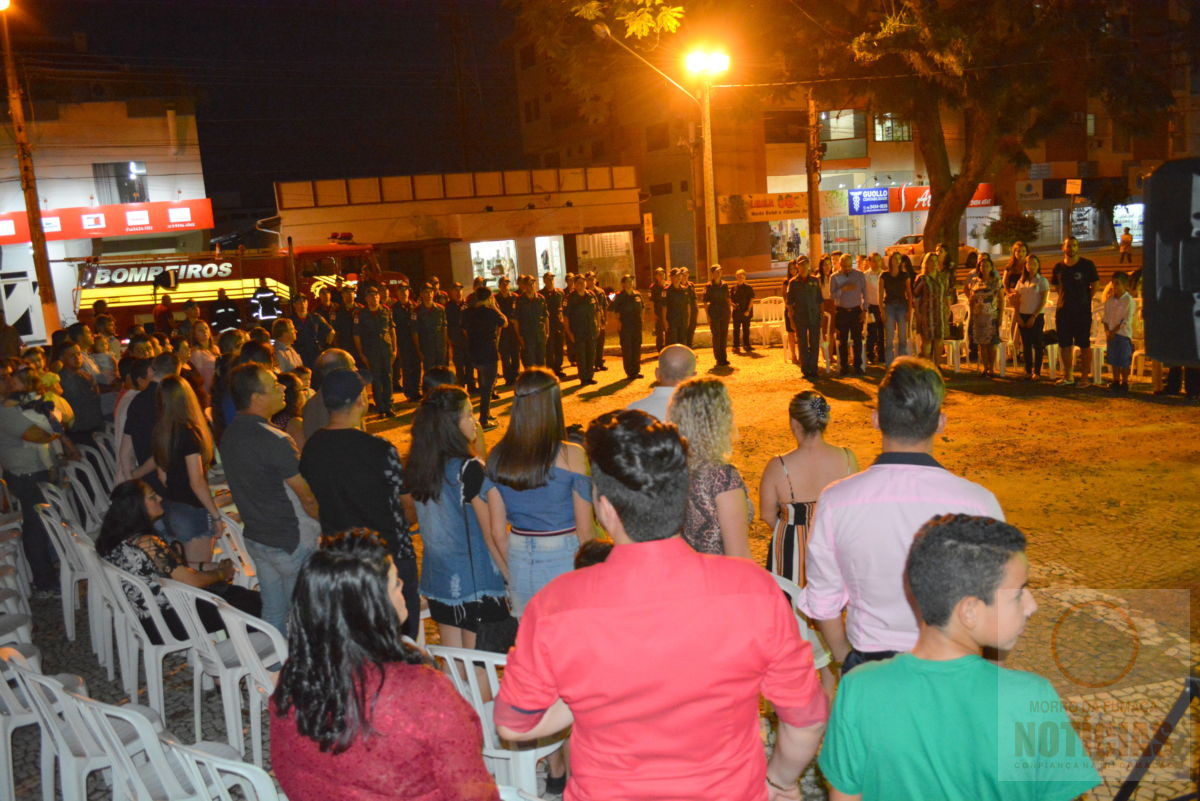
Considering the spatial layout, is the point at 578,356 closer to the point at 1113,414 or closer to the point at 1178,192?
the point at 1113,414

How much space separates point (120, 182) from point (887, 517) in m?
29.8

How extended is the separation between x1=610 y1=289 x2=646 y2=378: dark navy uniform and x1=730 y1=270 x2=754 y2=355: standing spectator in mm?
2287

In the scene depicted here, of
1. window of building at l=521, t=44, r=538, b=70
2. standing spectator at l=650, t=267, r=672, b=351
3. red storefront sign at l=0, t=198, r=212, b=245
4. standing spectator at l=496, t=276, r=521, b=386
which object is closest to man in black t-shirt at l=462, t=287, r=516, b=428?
standing spectator at l=496, t=276, r=521, b=386

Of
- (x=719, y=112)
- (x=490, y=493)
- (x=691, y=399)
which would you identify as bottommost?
(x=490, y=493)

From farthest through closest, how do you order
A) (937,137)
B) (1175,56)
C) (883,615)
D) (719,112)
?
1. (1175,56)
2. (719,112)
3. (937,137)
4. (883,615)

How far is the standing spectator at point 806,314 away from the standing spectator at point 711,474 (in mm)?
Answer: 9662

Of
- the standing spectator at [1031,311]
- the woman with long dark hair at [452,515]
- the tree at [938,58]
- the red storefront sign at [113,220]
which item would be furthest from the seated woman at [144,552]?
the red storefront sign at [113,220]

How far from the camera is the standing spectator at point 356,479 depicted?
4082 mm

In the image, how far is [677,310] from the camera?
50.4 ft

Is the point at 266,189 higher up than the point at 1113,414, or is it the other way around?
the point at 266,189

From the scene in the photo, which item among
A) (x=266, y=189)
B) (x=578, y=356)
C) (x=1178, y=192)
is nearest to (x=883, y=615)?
(x=1178, y=192)

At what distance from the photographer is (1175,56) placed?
4541cm

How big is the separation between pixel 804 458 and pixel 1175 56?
172 feet

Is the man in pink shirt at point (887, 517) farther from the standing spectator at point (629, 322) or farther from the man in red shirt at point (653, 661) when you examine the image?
the standing spectator at point (629, 322)
